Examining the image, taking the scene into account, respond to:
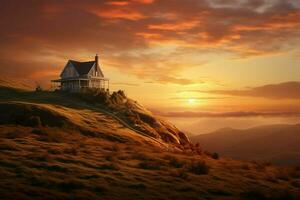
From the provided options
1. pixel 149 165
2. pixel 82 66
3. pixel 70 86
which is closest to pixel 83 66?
pixel 82 66

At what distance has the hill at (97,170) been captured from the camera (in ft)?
91.8

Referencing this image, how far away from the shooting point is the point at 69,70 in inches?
4343

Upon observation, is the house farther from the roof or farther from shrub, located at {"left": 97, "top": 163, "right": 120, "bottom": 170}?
shrub, located at {"left": 97, "top": 163, "right": 120, "bottom": 170}

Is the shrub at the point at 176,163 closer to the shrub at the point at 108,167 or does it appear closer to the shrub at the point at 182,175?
the shrub at the point at 182,175

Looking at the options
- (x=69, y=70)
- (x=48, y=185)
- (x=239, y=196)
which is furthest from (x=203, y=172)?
(x=69, y=70)

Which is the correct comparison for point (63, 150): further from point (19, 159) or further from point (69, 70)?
point (69, 70)

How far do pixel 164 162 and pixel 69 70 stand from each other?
73.5 meters

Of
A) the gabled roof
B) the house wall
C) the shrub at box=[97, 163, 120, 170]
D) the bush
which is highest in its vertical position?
the gabled roof

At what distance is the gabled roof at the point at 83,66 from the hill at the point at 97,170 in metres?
40.3

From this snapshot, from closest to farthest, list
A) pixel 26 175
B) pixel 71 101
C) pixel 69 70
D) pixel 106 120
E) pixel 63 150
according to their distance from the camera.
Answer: pixel 26 175 → pixel 63 150 → pixel 106 120 → pixel 71 101 → pixel 69 70

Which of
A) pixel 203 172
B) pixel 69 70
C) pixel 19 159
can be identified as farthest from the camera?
pixel 69 70

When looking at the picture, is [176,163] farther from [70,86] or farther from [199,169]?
[70,86]

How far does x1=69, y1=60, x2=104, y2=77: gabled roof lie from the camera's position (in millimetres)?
107062

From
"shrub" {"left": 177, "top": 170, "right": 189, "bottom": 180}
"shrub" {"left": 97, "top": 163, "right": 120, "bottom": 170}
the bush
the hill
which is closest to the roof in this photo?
the hill
